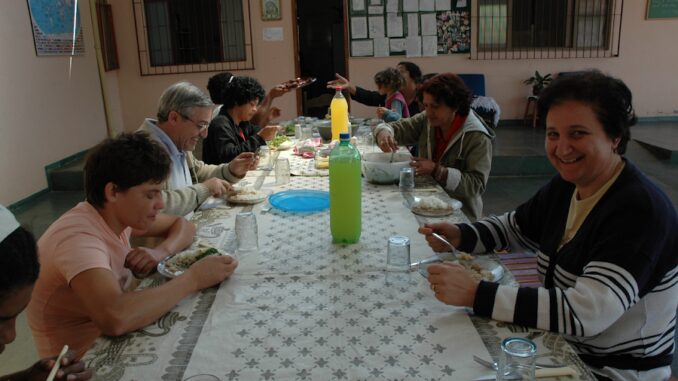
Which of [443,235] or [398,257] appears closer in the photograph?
[398,257]

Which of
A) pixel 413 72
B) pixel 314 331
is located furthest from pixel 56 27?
pixel 314 331

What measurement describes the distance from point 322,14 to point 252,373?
7.50 meters

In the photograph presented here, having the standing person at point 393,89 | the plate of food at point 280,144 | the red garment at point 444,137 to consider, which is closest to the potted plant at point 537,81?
the standing person at point 393,89

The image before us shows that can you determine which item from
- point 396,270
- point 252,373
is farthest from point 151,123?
point 252,373

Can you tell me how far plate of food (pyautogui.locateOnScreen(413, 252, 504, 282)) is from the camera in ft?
4.00

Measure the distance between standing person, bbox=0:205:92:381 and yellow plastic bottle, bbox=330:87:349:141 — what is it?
2392 millimetres

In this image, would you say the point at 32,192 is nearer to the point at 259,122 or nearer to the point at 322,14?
the point at 259,122

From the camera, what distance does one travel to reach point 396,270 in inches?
51.1

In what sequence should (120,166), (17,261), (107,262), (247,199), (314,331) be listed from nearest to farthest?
(17,261)
(314,331)
(107,262)
(120,166)
(247,199)

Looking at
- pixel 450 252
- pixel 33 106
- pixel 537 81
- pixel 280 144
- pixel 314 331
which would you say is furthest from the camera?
pixel 537 81

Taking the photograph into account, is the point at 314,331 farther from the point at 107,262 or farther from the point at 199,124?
the point at 199,124

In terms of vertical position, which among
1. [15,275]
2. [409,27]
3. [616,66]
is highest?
[409,27]

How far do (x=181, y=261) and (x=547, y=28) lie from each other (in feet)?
21.9

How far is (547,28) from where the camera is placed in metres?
6.76
